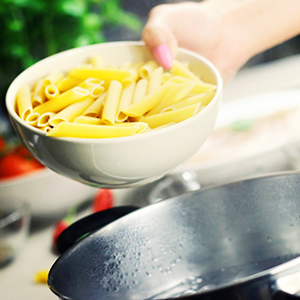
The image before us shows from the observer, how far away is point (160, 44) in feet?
1.43

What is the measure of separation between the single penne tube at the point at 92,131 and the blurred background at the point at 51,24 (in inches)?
27.5

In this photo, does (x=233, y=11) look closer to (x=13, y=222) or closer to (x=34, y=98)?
(x=34, y=98)

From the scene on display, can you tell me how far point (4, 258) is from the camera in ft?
2.15

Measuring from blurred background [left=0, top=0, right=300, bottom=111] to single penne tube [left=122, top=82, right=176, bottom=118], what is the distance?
0.66 m

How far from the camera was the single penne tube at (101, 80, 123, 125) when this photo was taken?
1.14 feet

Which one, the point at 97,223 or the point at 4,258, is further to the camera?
the point at 4,258

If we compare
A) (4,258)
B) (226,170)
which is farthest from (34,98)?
(226,170)

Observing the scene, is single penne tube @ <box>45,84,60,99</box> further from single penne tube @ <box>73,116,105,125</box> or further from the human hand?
the human hand

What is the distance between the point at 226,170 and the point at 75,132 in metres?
0.51

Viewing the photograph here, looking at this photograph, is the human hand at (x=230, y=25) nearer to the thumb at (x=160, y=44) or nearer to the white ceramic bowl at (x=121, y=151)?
the thumb at (x=160, y=44)

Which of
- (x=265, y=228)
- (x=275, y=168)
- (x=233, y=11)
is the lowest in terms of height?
(x=275, y=168)

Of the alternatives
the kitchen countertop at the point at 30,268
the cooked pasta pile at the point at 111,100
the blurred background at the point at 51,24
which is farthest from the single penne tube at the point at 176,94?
the blurred background at the point at 51,24

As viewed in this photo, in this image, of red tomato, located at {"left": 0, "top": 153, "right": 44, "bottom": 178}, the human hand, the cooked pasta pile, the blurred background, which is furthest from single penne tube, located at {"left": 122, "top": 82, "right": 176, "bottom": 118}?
the blurred background

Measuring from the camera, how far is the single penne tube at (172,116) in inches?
13.5
